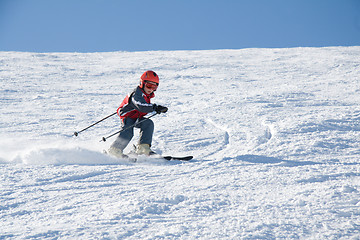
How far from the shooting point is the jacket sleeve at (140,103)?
4605 millimetres

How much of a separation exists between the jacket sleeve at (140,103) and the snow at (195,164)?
67 centimetres

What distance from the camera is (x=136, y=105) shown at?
4.68m

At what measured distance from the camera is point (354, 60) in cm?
1284

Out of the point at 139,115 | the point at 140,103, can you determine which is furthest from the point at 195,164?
the point at 139,115

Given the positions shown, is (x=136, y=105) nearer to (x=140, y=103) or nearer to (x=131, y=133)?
(x=140, y=103)

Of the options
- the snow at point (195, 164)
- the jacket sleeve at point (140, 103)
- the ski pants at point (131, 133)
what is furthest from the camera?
the ski pants at point (131, 133)

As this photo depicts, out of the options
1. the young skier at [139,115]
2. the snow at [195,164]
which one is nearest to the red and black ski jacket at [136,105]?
the young skier at [139,115]

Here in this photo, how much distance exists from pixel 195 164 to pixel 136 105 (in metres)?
1.26

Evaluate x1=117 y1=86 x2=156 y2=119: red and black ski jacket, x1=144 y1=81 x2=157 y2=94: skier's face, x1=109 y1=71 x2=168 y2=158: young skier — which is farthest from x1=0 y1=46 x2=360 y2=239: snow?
x1=144 y1=81 x2=157 y2=94: skier's face

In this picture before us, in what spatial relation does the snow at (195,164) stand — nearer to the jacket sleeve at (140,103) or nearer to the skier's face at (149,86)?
the jacket sleeve at (140,103)

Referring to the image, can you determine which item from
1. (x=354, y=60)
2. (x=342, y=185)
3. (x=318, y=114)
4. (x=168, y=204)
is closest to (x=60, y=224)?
(x=168, y=204)

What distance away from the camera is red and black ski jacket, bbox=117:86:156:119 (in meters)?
4.62

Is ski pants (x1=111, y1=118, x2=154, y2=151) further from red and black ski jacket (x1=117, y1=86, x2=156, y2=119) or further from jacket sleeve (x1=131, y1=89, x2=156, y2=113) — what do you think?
jacket sleeve (x1=131, y1=89, x2=156, y2=113)

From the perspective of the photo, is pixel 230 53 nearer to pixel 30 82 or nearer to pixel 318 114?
pixel 30 82
